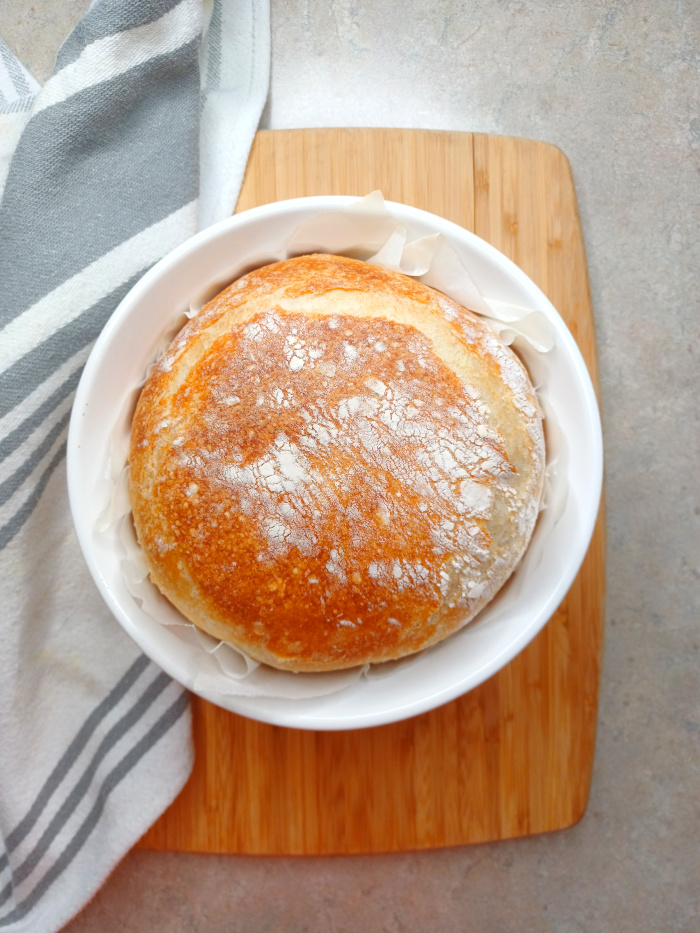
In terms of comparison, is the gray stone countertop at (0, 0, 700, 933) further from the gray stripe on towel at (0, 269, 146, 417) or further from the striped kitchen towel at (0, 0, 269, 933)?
the gray stripe on towel at (0, 269, 146, 417)

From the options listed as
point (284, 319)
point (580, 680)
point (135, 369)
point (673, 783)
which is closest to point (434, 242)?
point (284, 319)

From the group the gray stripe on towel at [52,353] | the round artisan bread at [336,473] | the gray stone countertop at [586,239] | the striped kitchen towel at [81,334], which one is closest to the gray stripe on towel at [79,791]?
the striped kitchen towel at [81,334]

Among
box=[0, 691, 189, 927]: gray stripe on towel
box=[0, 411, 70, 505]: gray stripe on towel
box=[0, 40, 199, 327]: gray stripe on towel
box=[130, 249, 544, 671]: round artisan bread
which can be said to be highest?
box=[0, 40, 199, 327]: gray stripe on towel

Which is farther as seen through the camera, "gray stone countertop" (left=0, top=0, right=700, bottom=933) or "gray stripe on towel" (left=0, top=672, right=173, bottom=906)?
"gray stone countertop" (left=0, top=0, right=700, bottom=933)

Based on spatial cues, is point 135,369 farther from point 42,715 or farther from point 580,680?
point 580,680

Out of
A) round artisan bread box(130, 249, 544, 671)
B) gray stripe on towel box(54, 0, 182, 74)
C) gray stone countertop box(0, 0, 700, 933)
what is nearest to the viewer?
round artisan bread box(130, 249, 544, 671)

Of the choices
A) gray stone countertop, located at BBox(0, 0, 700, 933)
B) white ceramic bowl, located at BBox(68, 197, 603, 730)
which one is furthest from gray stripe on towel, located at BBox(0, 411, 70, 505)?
gray stone countertop, located at BBox(0, 0, 700, 933)

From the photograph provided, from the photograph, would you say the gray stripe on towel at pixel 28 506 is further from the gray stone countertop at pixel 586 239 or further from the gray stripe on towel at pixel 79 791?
the gray stone countertop at pixel 586 239

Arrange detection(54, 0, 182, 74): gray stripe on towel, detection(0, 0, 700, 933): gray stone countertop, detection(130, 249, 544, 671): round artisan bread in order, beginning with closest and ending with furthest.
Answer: detection(130, 249, 544, 671): round artisan bread → detection(54, 0, 182, 74): gray stripe on towel → detection(0, 0, 700, 933): gray stone countertop
